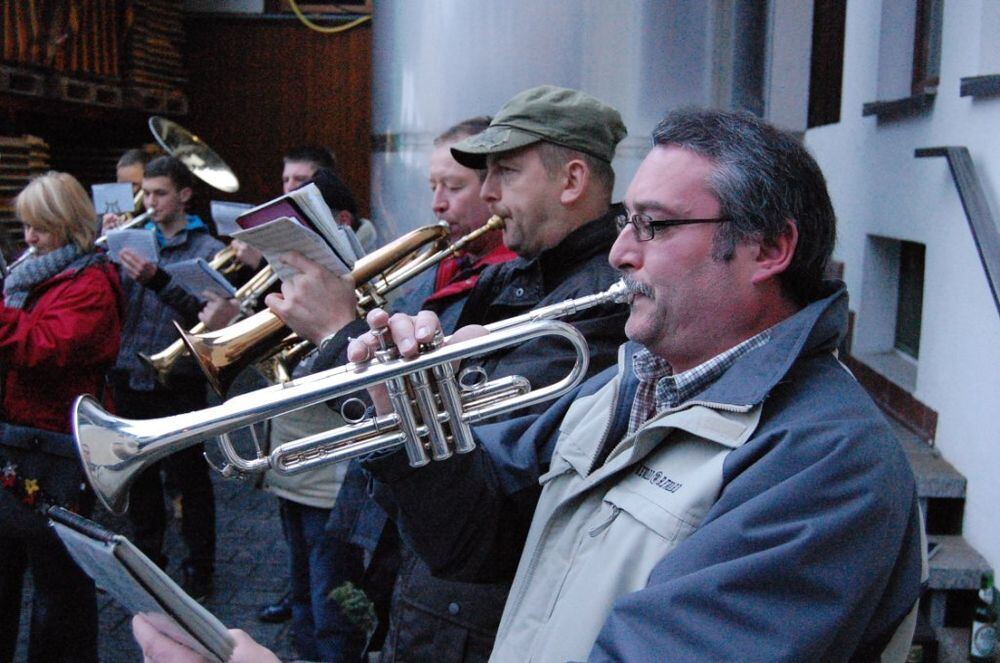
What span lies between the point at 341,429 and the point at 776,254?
3.19ft

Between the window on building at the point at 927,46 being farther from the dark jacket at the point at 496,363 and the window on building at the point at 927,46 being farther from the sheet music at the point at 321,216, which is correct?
the sheet music at the point at 321,216

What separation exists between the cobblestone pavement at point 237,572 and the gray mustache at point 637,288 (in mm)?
3295

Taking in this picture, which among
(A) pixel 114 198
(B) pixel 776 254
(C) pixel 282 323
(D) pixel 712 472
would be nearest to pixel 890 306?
(C) pixel 282 323

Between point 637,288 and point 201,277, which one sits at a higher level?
point 637,288

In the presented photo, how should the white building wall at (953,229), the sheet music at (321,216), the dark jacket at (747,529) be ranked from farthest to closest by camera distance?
the white building wall at (953,229) < the sheet music at (321,216) < the dark jacket at (747,529)

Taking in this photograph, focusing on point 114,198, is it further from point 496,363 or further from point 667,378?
point 667,378

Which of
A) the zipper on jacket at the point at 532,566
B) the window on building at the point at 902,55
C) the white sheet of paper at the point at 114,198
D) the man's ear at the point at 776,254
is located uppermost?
the window on building at the point at 902,55

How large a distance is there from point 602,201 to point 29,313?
8.40ft

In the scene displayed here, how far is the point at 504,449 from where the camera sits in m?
2.25

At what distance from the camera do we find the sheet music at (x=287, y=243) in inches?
97.0

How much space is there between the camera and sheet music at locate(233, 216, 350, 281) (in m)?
2.46

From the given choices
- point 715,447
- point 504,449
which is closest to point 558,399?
point 504,449

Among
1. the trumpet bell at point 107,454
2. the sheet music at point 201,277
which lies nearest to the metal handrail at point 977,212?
the sheet music at point 201,277

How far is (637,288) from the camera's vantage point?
1.88 m
